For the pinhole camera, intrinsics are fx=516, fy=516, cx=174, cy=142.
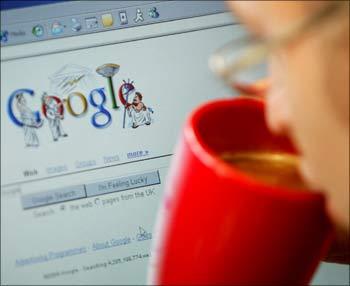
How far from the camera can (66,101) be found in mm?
579

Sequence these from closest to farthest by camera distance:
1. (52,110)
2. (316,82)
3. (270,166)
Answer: (316,82) < (270,166) < (52,110)

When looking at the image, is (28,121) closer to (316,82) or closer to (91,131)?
(91,131)

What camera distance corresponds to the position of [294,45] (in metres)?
0.24

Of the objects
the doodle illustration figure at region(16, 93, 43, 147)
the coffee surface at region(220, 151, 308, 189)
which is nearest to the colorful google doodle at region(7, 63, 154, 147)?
the doodle illustration figure at region(16, 93, 43, 147)

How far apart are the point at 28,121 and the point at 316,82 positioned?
1.35 feet

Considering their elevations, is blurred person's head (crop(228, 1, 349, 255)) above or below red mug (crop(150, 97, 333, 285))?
above

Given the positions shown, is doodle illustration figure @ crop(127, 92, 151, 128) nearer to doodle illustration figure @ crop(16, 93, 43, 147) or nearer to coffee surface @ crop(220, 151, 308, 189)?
doodle illustration figure @ crop(16, 93, 43, 147)

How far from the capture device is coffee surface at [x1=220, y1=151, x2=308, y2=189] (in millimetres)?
317

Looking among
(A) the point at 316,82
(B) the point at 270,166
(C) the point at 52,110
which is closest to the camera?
(A) the point at 316,82

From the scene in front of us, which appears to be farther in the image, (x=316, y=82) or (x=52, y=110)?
(x=52, y=110)

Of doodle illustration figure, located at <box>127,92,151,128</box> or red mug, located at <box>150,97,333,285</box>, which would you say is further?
doodle illustration figure, located at <box>127,92,151,128</box>

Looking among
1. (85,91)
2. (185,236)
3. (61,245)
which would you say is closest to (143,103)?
(85,91)

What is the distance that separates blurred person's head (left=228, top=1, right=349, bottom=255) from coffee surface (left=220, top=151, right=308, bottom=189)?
0.04 meters

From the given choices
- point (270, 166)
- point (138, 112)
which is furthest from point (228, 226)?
point (138, 112)
